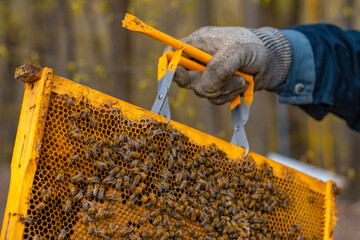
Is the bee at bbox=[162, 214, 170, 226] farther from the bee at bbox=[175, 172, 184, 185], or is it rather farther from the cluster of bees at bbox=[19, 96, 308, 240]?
the bee at bbox=[175, 172, 184, 185]

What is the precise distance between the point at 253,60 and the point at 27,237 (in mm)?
1876

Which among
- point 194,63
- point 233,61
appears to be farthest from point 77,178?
point 233,61

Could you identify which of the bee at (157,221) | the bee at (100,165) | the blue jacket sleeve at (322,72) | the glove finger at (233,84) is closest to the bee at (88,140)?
the bee at (100,165)

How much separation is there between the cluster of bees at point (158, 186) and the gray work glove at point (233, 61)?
55 cm

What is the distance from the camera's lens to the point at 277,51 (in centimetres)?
282

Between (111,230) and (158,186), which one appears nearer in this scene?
(111,230)

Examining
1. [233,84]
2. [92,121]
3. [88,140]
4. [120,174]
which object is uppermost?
[233,84]

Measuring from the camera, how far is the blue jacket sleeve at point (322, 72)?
2.89m

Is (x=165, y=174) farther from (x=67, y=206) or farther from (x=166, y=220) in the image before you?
(x=67, y=206)

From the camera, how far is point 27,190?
5.33 ft

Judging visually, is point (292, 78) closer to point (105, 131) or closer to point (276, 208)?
point (276, 208)

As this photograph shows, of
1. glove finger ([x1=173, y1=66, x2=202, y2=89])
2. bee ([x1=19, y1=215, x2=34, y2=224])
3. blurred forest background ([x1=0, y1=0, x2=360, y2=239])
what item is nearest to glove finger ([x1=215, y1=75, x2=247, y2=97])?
glove finger ([x1=173, y1=66, x2=202, y2=89])

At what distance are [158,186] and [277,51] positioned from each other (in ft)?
5.11

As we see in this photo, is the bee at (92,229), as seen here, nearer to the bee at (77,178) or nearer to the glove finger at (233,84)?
the bee at (77,178)
